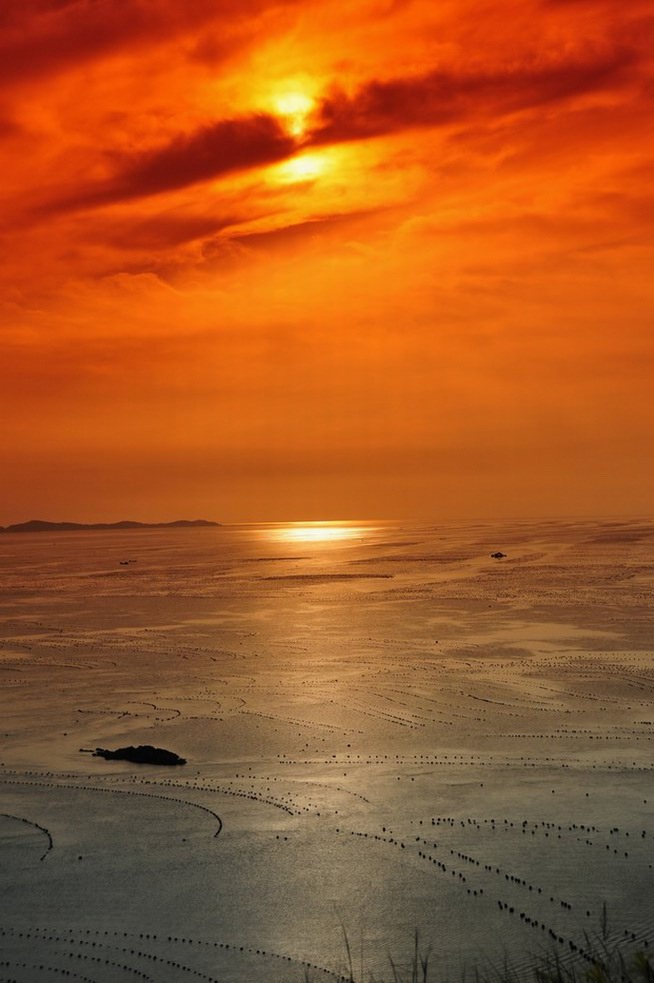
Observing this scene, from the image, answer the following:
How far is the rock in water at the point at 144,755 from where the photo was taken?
29.3 meters

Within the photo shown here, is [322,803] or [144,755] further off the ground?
[144,755]

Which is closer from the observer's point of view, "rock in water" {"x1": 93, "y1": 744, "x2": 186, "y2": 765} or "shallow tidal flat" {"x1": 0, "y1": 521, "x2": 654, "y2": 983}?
"shallow tidal flat" {"x1": 0, "y1": 521, "x2": 654, "y2": 983}

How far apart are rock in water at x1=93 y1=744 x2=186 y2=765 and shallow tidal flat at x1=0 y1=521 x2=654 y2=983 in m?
0.43

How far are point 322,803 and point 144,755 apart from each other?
7.17 metres

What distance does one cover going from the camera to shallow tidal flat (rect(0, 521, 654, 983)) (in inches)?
706

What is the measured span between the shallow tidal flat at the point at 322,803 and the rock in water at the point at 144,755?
1.40 ft

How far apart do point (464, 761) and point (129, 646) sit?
100.0ft

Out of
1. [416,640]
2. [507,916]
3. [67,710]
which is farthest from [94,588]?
[507,916]

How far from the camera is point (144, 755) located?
29.5 metres

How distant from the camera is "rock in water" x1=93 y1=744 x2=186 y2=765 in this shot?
29.3 meters

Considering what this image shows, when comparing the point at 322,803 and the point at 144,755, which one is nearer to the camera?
the point at 322,803

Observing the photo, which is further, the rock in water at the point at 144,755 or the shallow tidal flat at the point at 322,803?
the rock in water at the point at 144,755

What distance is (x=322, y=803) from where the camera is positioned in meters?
24.8

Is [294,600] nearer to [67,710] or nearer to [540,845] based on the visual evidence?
[67,710]
